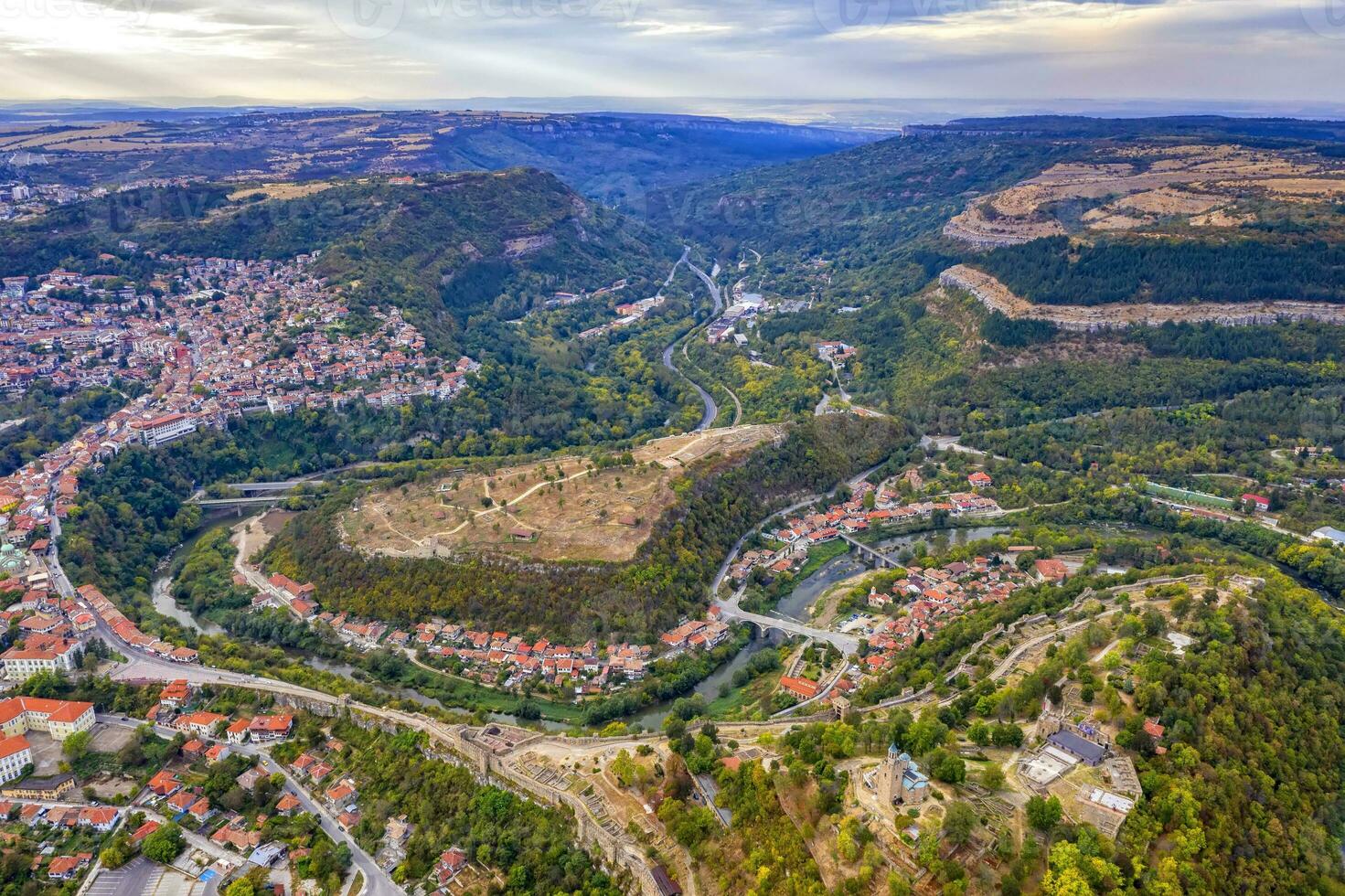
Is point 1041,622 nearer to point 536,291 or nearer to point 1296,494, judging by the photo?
point 1296,494

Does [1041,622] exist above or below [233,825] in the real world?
above

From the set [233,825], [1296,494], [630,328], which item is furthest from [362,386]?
[1296,494]

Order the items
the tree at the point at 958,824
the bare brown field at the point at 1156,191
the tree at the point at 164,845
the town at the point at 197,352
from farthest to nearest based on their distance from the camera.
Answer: the bare brown field at the point at 1156,191
the town at the point at 197,352
the tree at the point at 164,845
the tree at the point at 958,824

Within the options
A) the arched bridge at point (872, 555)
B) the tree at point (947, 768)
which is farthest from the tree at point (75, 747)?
the arched bridge at point (872, 555)

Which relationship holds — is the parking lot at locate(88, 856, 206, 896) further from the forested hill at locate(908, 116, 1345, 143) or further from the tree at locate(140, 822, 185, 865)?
the forested hill at locate(908, 116, 1345, 143)

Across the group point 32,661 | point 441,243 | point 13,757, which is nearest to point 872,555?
point 13,757

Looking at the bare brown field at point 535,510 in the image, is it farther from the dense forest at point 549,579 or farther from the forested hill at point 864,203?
the forested hill at point 864,203
